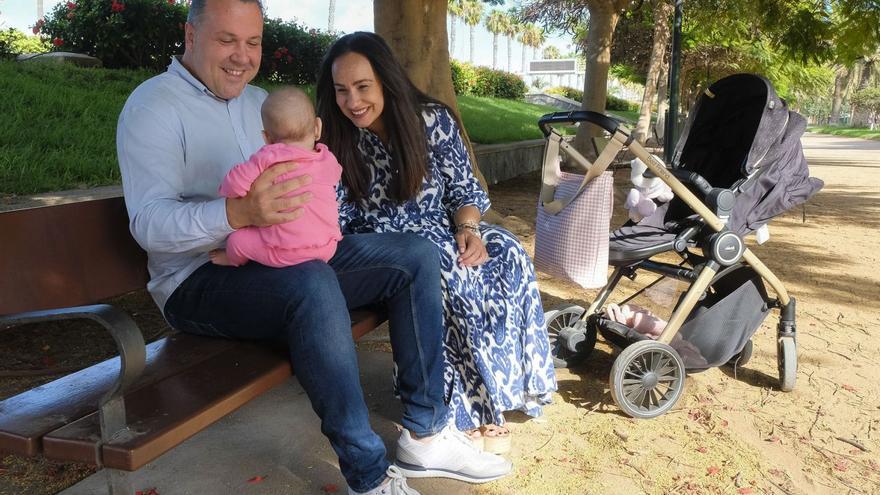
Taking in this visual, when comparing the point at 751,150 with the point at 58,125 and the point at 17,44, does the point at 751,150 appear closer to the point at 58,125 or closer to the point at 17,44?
the point at 58,125

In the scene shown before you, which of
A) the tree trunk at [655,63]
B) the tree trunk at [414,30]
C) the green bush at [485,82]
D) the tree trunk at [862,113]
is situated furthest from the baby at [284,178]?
the tree trunk at [862,113]

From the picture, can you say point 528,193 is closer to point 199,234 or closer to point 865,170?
point 199,234

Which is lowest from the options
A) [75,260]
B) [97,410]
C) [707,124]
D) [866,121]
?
[866,121]

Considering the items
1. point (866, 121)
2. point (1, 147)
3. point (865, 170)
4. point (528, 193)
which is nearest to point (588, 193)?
point (1, 147)

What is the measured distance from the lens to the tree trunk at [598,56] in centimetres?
1249

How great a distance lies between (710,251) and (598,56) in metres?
10.2

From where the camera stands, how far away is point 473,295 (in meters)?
2.62

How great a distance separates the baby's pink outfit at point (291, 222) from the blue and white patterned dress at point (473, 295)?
1.97 ft

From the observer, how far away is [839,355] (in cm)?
392

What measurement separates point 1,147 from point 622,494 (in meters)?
4.97

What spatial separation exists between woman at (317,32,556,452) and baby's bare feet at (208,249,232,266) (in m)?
0.80

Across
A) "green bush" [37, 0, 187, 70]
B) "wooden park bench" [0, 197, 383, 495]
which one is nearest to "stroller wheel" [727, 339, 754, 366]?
"wooden park bench" [0, 197, 383, 495]

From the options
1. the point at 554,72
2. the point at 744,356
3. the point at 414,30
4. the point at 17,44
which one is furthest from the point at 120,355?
the point at 554,72

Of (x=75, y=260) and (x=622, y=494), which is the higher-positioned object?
(x=75, y=260)
